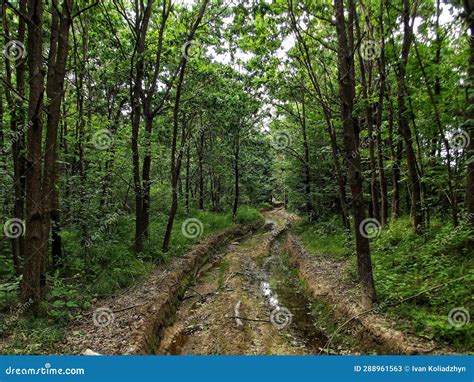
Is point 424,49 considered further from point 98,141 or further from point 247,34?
point 98,141

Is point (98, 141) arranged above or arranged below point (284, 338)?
above

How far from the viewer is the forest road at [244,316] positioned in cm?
718

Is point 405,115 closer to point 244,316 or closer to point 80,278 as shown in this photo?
point 244,316

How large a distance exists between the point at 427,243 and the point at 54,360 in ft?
29.4

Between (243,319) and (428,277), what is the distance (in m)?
4.51

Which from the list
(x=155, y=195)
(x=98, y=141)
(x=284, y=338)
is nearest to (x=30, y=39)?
(x=98, y=141)

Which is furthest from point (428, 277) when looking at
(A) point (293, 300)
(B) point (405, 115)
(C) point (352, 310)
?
(B) point (405, 115)

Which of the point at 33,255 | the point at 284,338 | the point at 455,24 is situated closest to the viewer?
the point at 33,255

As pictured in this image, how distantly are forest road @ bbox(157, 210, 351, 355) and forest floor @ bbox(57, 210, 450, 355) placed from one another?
0.02m

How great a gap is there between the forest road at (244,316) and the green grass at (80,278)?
2.01m

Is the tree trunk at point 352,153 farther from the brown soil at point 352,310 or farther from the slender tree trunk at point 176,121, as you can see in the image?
the slender tree trunk at point 176,121

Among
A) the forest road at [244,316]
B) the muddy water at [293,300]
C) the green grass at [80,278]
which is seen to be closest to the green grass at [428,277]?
the forest road at [244,316]

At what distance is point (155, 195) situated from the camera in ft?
69.4

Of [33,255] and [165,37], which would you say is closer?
[33,255]
